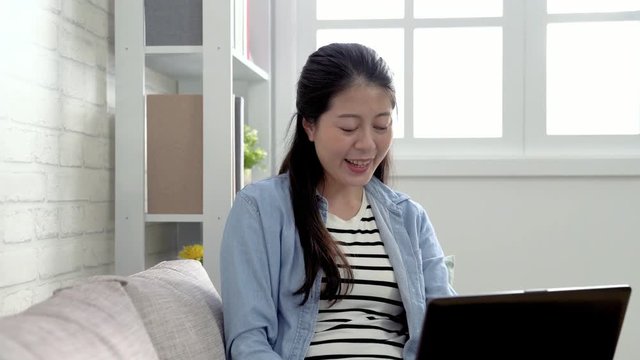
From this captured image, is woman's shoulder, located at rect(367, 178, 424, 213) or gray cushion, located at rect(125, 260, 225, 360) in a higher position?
woman's shoulder, located at rect(367, 178, 424, 213)

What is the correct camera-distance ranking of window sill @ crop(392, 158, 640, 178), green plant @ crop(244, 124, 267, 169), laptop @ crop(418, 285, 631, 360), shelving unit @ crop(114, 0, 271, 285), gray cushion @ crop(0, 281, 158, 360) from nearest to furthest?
gray cushion @ crop(0, 281, 158, 360), laptop @ crop(418, 285, 631, 360), shelving unit @ crop(114, 0, 271, 285), green plant @ crop(244, 124, 267, 169), window sill @ crop(392, 158, 640, 178)

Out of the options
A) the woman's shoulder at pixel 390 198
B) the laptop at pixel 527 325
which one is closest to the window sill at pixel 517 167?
the woman's shoulder at pixel 390 198

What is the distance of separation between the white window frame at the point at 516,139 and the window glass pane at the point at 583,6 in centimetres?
3

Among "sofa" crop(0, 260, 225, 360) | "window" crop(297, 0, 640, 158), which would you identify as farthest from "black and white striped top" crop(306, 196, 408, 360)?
"window" crop(297, 0, 640, 158)

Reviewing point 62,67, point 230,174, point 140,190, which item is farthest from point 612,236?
point 62,67

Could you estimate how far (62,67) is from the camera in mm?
1985

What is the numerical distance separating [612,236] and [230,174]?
140 centimetres

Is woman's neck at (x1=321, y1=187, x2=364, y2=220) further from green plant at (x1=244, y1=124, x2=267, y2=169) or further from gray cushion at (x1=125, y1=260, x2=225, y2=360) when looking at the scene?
green plant at (x1=244, y1=124, x2=267, y2=169)

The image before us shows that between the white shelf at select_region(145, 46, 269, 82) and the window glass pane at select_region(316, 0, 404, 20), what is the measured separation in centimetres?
40

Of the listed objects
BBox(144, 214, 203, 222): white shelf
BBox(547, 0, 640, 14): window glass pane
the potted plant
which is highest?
BBox(547, 0, 640, 14): window glass pane

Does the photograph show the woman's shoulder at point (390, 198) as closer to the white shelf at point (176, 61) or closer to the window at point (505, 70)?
the white shelf at point (176, 61)

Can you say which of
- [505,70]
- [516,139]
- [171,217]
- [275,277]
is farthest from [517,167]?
[275,277]

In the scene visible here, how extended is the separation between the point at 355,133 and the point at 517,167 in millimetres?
1301

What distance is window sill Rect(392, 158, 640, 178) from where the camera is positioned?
2908 millimetres
